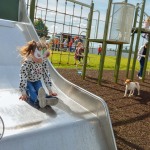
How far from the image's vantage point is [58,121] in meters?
3.06

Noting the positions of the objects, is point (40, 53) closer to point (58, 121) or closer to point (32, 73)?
point (32, 73)

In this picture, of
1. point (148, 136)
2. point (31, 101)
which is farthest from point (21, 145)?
point (148, 136)

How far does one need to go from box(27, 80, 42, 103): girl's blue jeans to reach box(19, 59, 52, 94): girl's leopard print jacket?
59mm

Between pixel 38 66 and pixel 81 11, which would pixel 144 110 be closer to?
pixel 38 66

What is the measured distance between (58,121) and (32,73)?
0.99 meters

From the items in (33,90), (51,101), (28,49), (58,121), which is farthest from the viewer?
(28,49)

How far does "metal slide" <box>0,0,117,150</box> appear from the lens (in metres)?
2.68

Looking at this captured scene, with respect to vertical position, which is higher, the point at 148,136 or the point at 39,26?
the point at 39,26

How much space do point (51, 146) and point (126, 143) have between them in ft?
4.78

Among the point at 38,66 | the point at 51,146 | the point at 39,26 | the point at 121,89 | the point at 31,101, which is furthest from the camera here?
the point at 39,26

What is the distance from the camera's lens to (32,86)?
3691 millimetres

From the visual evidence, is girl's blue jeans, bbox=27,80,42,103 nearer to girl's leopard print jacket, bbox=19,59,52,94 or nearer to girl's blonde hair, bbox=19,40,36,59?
girl's leopard print jacket, bbox=19,59,52,94

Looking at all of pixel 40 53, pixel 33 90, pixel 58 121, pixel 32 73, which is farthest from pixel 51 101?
pixel 40 53

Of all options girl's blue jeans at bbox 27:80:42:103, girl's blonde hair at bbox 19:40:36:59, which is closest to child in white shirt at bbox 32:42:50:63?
girl's blonde hair at bbox 19:40:36:59
